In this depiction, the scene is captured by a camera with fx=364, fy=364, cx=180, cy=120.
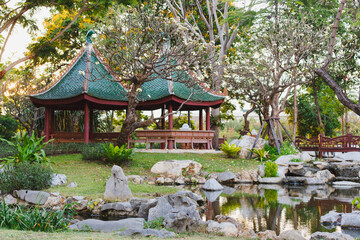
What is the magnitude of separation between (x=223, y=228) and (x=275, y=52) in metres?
12.6

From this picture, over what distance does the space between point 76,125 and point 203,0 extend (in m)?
12.1

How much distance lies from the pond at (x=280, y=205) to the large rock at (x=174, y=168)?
62.7 inches

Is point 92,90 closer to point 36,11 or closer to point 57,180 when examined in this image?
point 36,11

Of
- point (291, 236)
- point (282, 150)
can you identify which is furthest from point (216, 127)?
point (291, 236)

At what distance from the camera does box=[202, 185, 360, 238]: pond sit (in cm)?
763

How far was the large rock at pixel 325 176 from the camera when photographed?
14.7 metres

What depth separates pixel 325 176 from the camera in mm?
14922

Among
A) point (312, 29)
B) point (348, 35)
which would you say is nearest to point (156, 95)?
point (312, 29)

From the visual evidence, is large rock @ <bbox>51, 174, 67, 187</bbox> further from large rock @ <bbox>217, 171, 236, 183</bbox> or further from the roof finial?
the roof finial

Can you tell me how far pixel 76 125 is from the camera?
25422 millimetres

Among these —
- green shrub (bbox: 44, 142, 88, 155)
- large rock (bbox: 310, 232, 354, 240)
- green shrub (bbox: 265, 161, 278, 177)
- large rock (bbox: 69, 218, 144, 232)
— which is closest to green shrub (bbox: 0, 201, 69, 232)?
large rock (bbox: 69, 218, 144, 232)

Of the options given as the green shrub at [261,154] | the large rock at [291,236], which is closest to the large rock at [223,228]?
the large rock at [291,236]

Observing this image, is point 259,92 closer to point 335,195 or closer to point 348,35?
point 348,35

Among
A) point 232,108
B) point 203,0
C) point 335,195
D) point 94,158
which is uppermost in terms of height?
point 203,0
